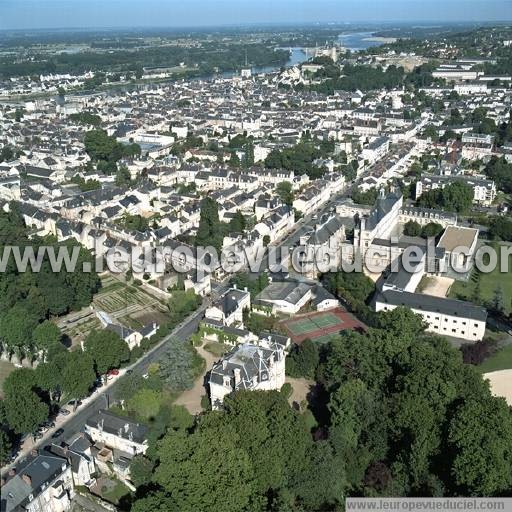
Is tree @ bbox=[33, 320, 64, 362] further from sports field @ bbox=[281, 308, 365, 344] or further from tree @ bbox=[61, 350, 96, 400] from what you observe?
sports field @ bbox=[281, 308, 365, 344]

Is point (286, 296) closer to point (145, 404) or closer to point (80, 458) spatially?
point (145, 404)


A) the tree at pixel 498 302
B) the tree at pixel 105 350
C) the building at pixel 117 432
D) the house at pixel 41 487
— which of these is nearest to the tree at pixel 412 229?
the tree at pixel 498 302

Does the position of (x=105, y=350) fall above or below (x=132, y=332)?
above

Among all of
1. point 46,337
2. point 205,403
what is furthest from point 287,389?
point 46,337

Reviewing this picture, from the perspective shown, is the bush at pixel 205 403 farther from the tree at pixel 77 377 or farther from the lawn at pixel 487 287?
the lawn at pixel 487 287

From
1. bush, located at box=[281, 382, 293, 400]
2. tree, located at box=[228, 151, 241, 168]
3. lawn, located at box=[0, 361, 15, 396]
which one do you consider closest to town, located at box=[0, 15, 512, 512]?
bush, located at box=[281, 382, 293, 400]

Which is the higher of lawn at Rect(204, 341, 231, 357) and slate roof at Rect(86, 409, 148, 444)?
slate roof at Rect(86, 409, 148, 444)

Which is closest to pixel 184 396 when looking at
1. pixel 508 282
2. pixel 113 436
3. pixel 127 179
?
pixel 113 436
